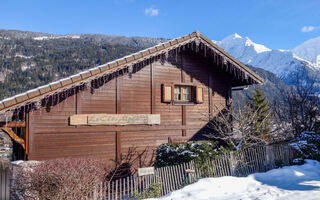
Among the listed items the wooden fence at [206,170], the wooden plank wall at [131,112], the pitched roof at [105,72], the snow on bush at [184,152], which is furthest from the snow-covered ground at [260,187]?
the pitched roof at [105,72]

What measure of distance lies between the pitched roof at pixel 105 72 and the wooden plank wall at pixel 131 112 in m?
1.08

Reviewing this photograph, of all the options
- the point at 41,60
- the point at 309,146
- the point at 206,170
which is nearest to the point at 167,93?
the point at 206,170

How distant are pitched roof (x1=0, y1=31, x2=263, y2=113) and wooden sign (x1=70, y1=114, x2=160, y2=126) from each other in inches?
58.9

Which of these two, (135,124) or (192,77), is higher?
(192,77)

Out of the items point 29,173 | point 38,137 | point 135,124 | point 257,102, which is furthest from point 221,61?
point 257,102

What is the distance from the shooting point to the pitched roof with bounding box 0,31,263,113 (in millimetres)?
7989

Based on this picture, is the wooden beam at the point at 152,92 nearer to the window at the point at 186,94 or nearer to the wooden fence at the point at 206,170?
the window at the point at 186,94

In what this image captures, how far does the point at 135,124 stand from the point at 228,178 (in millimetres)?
4574

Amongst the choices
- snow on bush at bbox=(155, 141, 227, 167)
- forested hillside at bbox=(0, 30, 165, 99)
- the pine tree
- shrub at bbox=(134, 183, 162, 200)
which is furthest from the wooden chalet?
forested hillside at bbox=(0, 30, 165, 99)

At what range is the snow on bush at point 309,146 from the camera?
11.6m

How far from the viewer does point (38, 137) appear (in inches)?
361

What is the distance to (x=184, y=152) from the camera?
10.2 metres

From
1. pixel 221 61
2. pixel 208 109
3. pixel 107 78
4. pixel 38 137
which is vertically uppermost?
pixel 221 61

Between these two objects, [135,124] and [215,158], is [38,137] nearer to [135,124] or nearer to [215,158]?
[135,124]
